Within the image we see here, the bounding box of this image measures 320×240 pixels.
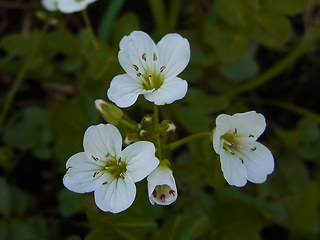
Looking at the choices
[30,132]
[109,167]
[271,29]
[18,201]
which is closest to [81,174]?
[109,167]

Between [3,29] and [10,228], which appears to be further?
[3,29]

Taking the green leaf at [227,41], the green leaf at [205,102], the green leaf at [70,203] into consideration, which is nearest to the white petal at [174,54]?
the green leaf at [205,102]

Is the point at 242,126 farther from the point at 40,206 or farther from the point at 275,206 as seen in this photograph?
the point at 40,206

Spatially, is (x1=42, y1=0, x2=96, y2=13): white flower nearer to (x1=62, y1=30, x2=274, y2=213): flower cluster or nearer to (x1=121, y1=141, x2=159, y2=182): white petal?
(x1=62, y1=30, x2=274, y2=213): flower cluster

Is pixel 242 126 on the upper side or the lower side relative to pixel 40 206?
upper

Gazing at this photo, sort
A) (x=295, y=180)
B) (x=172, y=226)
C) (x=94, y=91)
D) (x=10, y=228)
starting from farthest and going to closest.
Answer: (x=295, y=180), (x=94, y=91), (x=10, y=228), (x=172, y=226)

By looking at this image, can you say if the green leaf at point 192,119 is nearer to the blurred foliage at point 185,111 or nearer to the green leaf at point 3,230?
the blurred foliage at point 185,111

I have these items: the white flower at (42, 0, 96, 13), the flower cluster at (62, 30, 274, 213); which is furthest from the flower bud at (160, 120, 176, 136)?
the white flower at (42, 0, 96, 13)

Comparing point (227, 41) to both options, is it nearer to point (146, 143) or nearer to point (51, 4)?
point (51, 4)

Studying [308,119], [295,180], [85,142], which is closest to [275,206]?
[295,180]
